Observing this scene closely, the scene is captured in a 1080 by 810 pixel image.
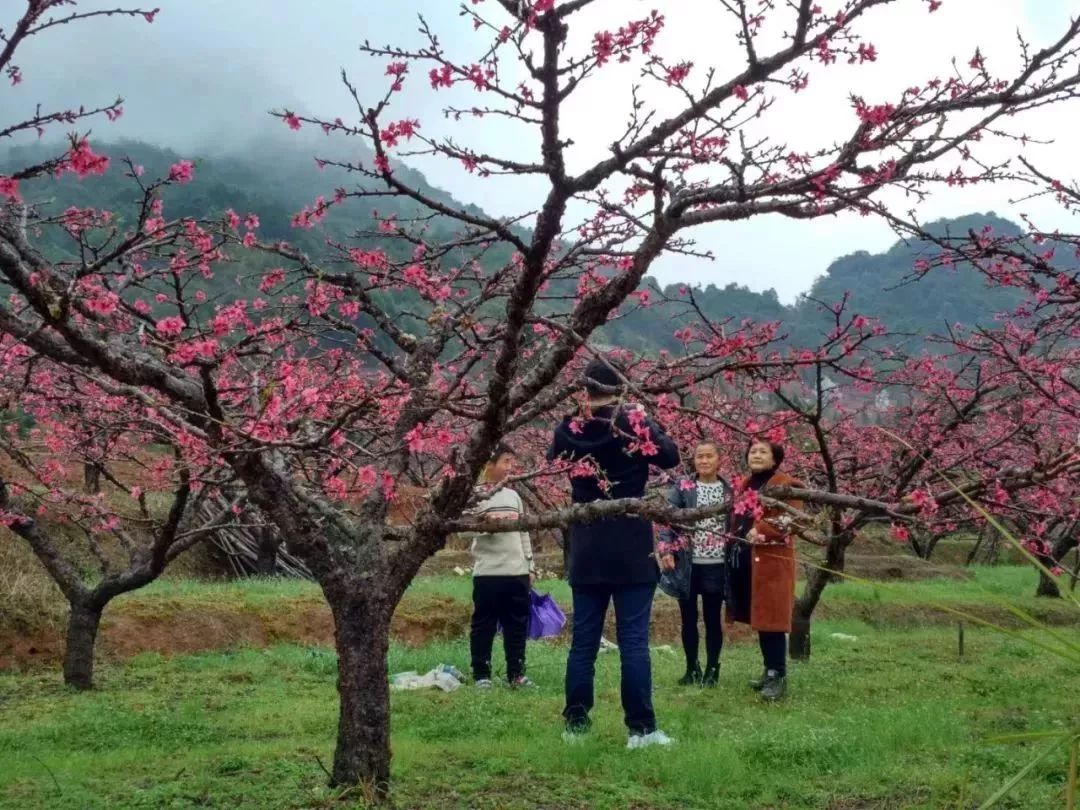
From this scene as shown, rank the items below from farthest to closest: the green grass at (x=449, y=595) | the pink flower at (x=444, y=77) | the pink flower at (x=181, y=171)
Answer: the green grass at (x=449, y=595)
the pink flower at (x=181, y=171)
the pink flower at (x=444, y=77)

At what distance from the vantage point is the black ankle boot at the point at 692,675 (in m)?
7.33

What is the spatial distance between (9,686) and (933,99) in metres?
7.81

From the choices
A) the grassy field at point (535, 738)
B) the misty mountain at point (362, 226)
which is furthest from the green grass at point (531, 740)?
the misty mountain at point (362, 226)

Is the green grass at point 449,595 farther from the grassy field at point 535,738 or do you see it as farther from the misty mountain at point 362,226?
the misty mountain at point 362,226

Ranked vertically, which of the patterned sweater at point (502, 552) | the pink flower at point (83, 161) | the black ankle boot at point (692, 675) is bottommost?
the black ankle boot at point (692, 675)

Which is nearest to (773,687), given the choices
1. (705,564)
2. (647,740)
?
(705,564)

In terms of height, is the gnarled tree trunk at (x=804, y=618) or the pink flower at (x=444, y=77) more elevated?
the pink flower at (x=444, y=77)

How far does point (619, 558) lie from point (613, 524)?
189 mm

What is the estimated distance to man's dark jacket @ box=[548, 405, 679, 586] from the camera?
16.5ft

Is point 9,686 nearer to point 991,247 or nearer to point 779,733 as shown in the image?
point 779,733

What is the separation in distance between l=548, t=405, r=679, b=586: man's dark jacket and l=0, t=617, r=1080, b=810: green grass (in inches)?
36.4

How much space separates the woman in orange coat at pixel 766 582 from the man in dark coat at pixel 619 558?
1.44 metres

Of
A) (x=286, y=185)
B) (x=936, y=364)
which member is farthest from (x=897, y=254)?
(x=936, y=364)

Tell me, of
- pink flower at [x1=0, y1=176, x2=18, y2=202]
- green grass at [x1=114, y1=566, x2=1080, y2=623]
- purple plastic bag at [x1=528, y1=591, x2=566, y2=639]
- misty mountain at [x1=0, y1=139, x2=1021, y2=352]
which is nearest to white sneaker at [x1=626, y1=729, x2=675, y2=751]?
purple plastic bag at [x1=528, y1=591, x2=566, y2=639]
